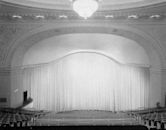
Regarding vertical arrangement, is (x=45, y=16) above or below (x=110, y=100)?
above

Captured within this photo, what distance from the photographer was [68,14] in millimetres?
10594

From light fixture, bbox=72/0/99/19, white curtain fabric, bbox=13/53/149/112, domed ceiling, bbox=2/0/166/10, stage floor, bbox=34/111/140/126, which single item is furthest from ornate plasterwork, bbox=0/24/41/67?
light fixture, bbox=72/0/99/19

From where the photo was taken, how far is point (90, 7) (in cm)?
631

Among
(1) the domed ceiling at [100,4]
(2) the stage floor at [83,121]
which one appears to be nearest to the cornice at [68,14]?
(1) the domed ceiling at [100,4]

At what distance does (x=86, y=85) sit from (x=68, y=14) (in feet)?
20.0

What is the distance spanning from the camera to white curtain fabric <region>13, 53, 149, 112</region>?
14781 millimetres

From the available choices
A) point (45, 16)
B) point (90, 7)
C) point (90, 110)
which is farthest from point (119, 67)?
point (90, 7)

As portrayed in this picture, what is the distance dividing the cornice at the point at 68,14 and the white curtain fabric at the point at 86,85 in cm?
435

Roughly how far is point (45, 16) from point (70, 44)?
4174 millimetres

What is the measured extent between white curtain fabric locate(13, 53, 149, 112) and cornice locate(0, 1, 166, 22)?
14.3 feet

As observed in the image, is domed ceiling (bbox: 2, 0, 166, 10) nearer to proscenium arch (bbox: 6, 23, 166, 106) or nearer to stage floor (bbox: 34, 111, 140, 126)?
proscenium arch (bbox: 6, 23, 166, 106)

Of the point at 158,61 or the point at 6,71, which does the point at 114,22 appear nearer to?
the point at 158,61

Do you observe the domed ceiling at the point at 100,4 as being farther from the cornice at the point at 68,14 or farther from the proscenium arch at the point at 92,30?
the proscenium arch at the point at 92,30

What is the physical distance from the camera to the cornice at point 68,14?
9.99m
